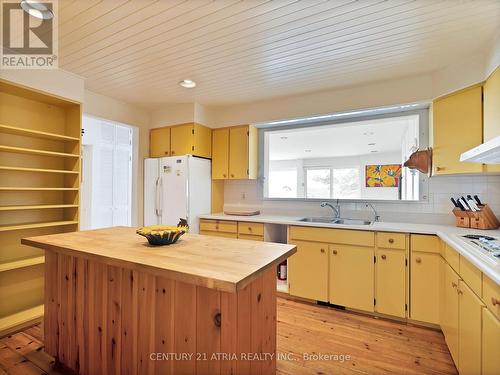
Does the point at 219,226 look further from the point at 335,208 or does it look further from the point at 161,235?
the point at 161,235

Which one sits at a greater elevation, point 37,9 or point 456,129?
point 37,9

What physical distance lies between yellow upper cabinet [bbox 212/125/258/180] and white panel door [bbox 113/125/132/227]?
251 cm

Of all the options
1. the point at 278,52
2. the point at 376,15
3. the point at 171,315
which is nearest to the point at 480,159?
the point at 376,15

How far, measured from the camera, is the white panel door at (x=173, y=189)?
11.0 feet

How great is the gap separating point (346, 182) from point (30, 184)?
7.14 metres

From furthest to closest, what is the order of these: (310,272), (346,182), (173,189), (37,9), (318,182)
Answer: (318,182)
(346,182)
(173,189)
(310,272)
(37,9)

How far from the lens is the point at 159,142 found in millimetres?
3744

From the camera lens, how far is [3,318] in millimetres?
2271

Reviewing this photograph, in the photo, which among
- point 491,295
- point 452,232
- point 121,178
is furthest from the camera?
point 121,178

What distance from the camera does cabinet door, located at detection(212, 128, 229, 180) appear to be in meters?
3.68

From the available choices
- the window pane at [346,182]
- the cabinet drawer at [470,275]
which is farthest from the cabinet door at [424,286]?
the window pane at [346,182]

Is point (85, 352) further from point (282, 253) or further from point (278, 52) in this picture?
point (278, 52)

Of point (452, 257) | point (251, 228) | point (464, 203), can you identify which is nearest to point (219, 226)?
point (251, 228)

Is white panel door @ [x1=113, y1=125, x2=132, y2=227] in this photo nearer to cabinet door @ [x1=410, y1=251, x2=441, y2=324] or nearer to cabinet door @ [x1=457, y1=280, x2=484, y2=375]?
cabinet door @ [x1=410, y1=251, x2=441, y2=324]
